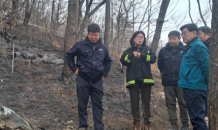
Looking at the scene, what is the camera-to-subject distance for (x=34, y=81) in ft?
19.4

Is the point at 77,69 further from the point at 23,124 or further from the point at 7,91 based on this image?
the point at 7,91

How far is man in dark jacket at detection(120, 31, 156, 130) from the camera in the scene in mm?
3359

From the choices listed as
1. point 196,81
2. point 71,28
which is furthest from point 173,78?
point 71,28

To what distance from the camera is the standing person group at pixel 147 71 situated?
8.50 feet

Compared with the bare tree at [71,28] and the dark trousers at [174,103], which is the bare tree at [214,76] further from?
the bare tree at [71,28]

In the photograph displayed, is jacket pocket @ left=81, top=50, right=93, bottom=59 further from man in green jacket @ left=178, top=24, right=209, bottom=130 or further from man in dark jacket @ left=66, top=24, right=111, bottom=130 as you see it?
man in green jacket @ left=178, top=24, right=209, bottom=130

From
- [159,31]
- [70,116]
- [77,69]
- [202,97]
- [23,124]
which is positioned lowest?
[70,116]

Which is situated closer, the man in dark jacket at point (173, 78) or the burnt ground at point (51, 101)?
the man in dark jacket at point (173, 78)

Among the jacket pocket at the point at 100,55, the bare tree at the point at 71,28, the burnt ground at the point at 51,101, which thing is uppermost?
the bare tree at the point at 71,28

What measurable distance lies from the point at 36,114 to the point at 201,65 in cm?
337

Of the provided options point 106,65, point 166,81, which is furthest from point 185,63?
point 106,65

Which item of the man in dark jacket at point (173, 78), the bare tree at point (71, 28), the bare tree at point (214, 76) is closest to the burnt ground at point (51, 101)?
the man in dark jacket at point (173, 78)

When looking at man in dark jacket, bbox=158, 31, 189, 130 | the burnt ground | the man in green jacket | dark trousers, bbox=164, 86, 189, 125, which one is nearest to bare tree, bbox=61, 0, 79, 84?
the burnt ground

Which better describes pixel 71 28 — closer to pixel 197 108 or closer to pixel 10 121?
pixel 10 121
